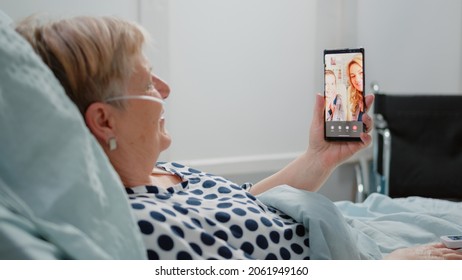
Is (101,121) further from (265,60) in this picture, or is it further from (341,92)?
(265,60)

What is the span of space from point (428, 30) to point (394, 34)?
164 millimetres

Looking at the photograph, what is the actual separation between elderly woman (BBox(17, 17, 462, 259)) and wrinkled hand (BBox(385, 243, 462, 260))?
183mm

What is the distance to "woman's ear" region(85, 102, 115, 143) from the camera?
94cm

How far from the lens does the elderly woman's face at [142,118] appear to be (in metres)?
0.99

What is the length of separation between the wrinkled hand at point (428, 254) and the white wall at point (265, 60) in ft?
4.06

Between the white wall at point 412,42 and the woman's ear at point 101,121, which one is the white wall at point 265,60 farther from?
the woman's ear at point 101,121

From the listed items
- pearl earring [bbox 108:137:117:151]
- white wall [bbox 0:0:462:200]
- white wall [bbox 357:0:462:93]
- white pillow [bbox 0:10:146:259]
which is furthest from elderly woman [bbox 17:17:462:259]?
white wall [bbox 357:0:462:93]

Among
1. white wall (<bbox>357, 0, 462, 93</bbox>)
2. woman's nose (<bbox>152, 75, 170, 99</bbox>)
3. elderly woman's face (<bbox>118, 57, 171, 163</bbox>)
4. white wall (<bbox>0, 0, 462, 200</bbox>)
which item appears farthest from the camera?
white wall (<bbox>357, 0, 462, 93</bbox>)

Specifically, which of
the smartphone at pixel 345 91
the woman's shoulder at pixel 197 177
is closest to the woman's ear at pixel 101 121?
the woman's shoulder at pixel 197 177

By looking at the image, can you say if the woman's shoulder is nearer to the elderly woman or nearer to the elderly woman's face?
the elderly woman

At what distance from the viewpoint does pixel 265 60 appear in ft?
8.04

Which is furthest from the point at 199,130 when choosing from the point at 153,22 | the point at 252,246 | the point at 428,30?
the point at 252,246

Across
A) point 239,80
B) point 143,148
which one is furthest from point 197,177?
point 239,80

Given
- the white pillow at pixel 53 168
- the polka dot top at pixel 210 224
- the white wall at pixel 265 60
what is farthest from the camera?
the white wall at pixel 265 60
